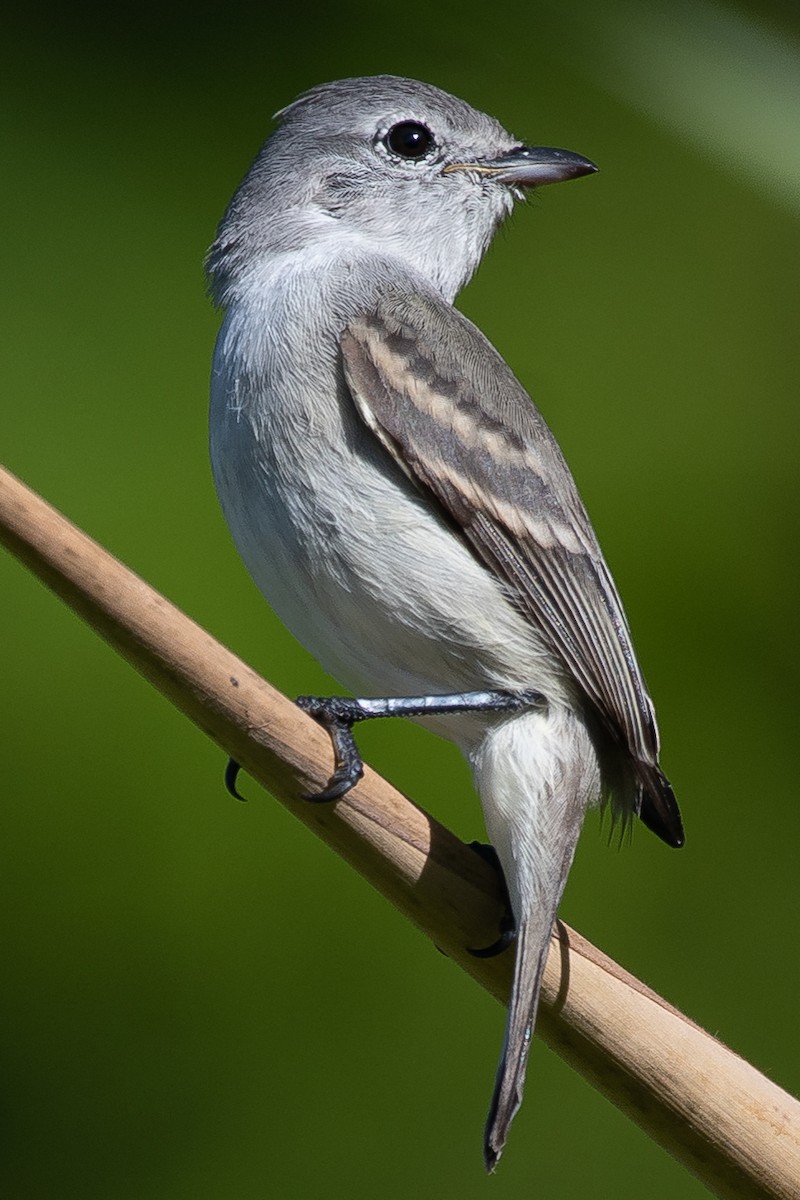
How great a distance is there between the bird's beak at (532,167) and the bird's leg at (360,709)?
0.88 m

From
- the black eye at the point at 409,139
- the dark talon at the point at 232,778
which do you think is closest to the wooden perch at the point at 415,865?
the dark talon at the point at 232,778

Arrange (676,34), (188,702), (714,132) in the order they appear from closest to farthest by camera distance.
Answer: (188,702) < (714,132) < (676,34)

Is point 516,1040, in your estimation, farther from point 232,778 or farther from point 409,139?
point 409,139

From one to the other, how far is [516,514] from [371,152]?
0.70 meters

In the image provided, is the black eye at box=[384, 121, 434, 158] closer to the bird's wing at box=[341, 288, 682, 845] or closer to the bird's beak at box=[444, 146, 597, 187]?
the bird's beak at box=[444, 146, 597, 187]

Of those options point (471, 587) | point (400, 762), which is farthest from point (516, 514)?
point (400, 762)

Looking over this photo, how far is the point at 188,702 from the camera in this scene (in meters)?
1.22

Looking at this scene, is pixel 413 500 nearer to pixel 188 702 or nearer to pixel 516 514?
pixel 516 514

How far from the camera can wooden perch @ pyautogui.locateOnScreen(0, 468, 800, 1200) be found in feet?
3.86

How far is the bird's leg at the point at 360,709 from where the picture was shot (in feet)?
4.35

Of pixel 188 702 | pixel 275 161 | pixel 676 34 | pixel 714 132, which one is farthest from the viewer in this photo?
pixel 275 161

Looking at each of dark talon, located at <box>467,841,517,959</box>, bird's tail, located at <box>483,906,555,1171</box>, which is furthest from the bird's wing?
bird's tail, located at <box>483,906,555,1171</box>

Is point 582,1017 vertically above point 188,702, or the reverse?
point 188,702

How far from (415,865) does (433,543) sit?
50 centimetres
